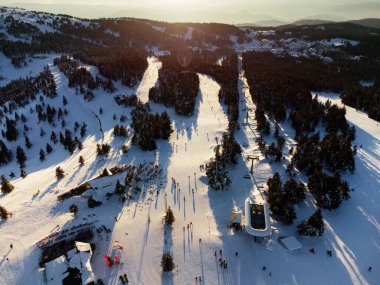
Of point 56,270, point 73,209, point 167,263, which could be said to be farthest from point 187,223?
point 56,270

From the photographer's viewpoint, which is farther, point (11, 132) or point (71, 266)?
point (11, 132)

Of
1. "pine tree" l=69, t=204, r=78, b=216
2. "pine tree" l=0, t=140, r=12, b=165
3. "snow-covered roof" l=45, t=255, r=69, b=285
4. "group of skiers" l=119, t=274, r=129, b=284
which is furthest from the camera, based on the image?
"pine tree" l=0, t=140, r=12, b=165

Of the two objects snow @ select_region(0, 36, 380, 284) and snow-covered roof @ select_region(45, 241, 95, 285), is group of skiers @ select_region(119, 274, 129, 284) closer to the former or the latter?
snow @ select_region(0, 36, 380, 284)

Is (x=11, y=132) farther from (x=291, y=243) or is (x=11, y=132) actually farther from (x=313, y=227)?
(x=313, y=227)

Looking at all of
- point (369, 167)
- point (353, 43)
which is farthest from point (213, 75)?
point (353, 43)

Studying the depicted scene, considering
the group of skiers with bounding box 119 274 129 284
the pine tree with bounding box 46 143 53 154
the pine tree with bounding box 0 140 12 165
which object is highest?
the group of skiers with bounding box 119 274 129 284

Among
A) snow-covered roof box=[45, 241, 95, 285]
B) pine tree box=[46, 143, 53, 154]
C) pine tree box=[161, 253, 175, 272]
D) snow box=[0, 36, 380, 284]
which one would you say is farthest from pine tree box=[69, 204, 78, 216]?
pine tree box=[46, 143, 53, 154]

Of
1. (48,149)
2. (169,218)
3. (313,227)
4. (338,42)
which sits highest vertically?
(338,42)

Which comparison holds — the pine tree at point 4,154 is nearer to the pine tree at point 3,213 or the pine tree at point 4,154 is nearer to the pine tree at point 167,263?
the pine tree at point 3,213
